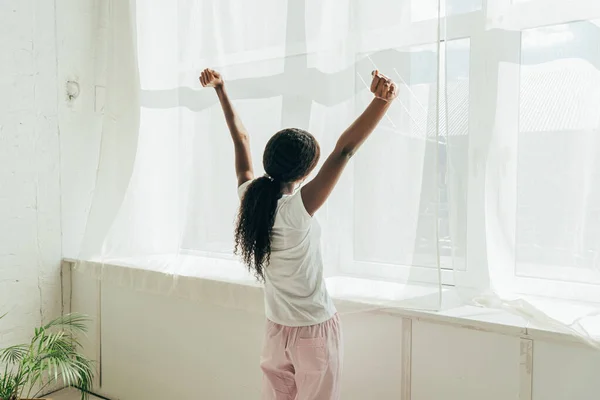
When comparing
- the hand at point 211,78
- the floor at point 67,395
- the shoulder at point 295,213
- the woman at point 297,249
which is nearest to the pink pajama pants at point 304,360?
the woman at point 297,249

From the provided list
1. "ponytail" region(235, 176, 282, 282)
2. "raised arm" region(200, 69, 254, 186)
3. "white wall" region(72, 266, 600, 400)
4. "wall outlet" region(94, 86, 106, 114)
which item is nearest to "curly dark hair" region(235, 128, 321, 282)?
"ponytail" region(235, 176, 282, 282)

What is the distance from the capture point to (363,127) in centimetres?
121

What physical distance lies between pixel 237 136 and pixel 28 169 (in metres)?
1.20

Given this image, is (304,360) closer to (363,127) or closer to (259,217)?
(259,217)

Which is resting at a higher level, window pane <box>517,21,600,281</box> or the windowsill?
window pane <box>517,21,600,281</box>

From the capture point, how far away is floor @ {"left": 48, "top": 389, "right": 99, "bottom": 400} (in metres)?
2.24

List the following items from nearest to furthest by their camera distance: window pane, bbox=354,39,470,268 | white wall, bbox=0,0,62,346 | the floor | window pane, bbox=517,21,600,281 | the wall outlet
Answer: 1. window pane, bbox=517,21,600,281
2. window pane, bbox=354,39,470,268
3. white wall, bbox=0,0,62,346
4. the floor
5. the wall outlet

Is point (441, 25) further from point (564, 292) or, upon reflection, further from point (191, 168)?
point (191, 168)

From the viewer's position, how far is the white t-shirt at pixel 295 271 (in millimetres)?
1245

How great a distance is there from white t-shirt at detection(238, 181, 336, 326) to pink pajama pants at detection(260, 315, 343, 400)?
0.03m

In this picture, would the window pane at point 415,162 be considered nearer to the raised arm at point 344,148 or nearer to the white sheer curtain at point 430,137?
the white sheer curtain at point 430,137

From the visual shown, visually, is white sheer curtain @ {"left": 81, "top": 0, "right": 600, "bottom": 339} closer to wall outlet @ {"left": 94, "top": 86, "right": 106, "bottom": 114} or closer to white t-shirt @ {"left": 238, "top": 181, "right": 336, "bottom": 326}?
white t-shirt @ {"left": 238, "top": 181, "right": 336, "bottom": 326}

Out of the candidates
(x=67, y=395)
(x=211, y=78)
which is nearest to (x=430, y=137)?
(x=211, y=78)

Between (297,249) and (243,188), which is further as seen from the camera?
(243,188)
